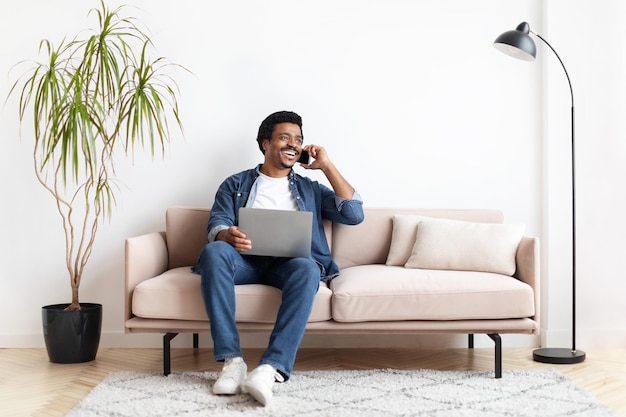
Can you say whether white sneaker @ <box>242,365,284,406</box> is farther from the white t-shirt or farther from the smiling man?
the white t-shirt

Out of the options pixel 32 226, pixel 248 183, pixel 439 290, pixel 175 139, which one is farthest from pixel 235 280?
pixel 32 226

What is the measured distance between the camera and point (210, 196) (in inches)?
148

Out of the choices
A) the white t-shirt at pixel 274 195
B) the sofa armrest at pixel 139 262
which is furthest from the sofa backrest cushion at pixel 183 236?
the white t-shirt at pixel 274 195

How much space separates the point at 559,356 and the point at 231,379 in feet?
5.35

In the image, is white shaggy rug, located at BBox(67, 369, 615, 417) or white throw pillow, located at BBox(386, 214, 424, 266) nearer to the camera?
white shaggy rug, located at BBox(67, 369, 615, 417)

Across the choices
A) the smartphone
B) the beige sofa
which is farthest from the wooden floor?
the smartphone

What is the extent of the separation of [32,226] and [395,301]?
6.75 ft

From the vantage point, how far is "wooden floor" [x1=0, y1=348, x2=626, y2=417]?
2.65m

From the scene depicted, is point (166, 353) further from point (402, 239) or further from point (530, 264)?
point (530, 264)

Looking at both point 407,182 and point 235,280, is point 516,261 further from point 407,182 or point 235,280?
point 235,280

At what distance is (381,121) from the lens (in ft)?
12.4

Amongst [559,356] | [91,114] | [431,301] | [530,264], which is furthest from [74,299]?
[559,356]

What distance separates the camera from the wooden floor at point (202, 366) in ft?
8.69

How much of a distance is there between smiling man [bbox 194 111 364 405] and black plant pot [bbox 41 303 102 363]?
2.20ft
